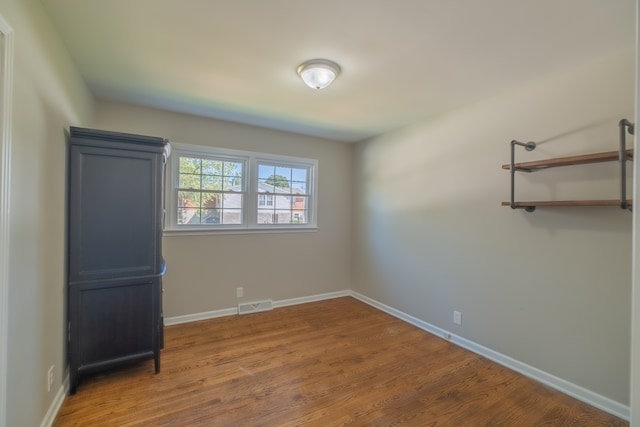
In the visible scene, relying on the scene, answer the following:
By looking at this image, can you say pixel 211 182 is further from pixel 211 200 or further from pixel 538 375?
pixel 538 375

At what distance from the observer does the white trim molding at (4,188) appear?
1257mm

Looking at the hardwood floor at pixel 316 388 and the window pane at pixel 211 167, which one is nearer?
the hardwood floor at pixel 316 388

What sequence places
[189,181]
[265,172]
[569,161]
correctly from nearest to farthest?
[569,161], [189,181], [265,172]

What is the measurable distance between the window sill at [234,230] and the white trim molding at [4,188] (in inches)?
82.3

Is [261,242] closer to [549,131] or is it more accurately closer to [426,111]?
[426,111]

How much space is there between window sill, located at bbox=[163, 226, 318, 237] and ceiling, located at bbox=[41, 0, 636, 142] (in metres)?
1.46

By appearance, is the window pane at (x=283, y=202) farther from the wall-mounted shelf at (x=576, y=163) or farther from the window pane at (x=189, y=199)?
the wall-mounted shelf at (x=576, y=163)

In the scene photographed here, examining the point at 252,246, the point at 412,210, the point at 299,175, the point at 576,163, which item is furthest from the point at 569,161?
the point at 252,246

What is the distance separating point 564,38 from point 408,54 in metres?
0.95

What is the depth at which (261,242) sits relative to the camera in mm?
3957

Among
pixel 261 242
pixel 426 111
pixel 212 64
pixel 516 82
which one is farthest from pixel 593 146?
pixel 261 242

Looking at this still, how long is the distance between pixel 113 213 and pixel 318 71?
1909 mm

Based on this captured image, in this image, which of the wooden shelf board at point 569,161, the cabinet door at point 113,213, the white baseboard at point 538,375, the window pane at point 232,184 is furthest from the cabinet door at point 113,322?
the wooden shelf board at point 569,161

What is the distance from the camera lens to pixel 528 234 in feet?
8.10
